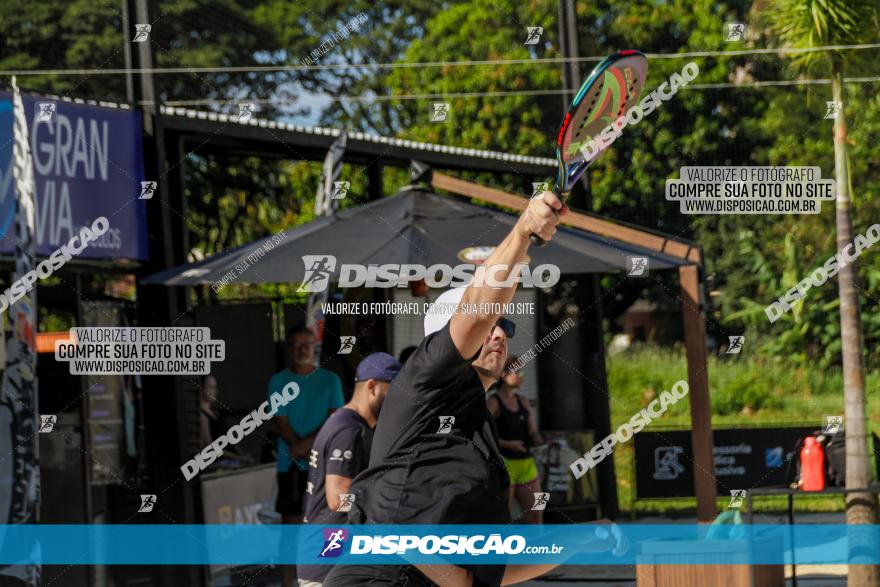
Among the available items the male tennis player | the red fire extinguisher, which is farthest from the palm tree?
the male tennis player

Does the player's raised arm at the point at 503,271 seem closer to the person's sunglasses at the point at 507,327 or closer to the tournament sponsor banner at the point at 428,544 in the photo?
the tournament sponsor banner at the point at 428,544

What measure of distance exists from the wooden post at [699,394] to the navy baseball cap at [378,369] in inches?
162

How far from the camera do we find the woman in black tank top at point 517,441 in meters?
9.20

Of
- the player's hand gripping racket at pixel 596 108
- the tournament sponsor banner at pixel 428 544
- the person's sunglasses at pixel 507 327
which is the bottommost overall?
the tournament sponsor banner at pixel 428 544

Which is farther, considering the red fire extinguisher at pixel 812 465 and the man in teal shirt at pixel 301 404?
the man in teal shirt at pixel 301 404

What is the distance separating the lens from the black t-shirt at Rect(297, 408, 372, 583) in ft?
18.0

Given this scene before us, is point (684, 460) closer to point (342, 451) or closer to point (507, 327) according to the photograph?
point (342, 451)

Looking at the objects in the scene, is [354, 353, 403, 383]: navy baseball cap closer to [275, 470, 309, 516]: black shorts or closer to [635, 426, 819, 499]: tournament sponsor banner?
[275, 470, 309, 516]: black shorts

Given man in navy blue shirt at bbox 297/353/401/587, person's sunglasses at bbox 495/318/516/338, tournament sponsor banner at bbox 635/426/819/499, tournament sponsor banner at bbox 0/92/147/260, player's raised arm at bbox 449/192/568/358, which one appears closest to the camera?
player's raised arm at bbox 449/192/568/358

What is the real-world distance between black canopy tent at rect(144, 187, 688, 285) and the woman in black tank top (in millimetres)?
1102

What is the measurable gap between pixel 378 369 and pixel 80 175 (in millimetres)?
3740

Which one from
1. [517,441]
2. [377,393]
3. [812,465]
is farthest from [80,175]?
[812,465]

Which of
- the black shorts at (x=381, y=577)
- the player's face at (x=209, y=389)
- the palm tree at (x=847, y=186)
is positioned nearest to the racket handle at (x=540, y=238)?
the black shorts at (x=381, y=577)

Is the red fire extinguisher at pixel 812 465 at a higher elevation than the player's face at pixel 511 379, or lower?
lower
